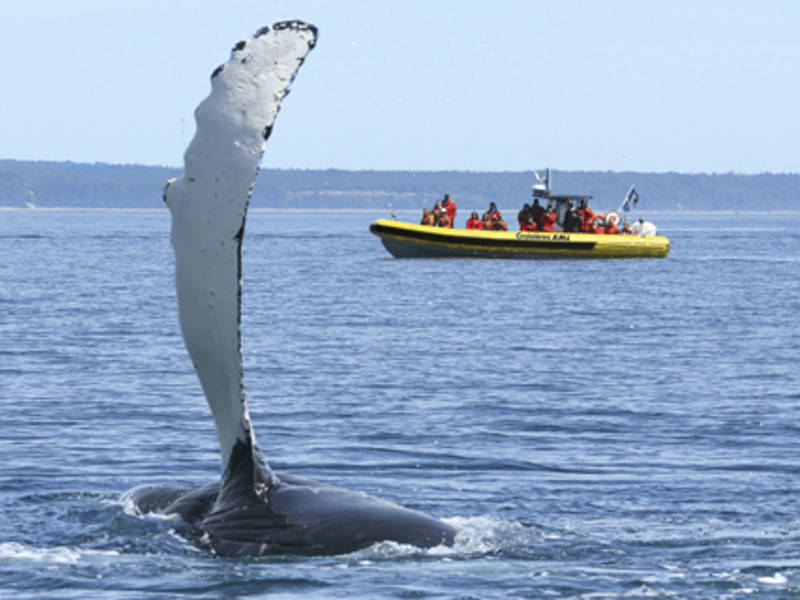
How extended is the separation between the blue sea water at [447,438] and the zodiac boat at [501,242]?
14934mm

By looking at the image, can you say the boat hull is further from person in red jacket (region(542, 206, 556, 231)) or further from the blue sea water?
the blue sea water

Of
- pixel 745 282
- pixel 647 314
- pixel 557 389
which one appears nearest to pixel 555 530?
pixel 557 389

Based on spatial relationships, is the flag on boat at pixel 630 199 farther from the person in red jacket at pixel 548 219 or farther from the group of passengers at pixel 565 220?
the person in red jacket at pixel 548 219

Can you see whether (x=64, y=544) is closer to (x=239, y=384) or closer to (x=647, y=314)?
(x=239, y=384)

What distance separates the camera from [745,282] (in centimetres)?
4266

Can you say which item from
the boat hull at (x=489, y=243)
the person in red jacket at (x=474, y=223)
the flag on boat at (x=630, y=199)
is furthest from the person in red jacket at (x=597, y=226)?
the person in red jacket at (x=474, y=223)

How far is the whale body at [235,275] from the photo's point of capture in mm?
6195

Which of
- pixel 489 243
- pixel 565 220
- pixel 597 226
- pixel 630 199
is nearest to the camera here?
pixel 489 243

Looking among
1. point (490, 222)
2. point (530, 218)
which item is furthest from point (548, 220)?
point (490, 222)

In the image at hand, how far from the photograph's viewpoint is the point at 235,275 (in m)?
6.25

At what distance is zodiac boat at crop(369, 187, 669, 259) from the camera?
49.9 m

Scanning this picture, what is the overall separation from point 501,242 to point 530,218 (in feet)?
4.61

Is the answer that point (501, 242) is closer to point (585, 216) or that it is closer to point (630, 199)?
point (585, 216)

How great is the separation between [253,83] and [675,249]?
219ft
